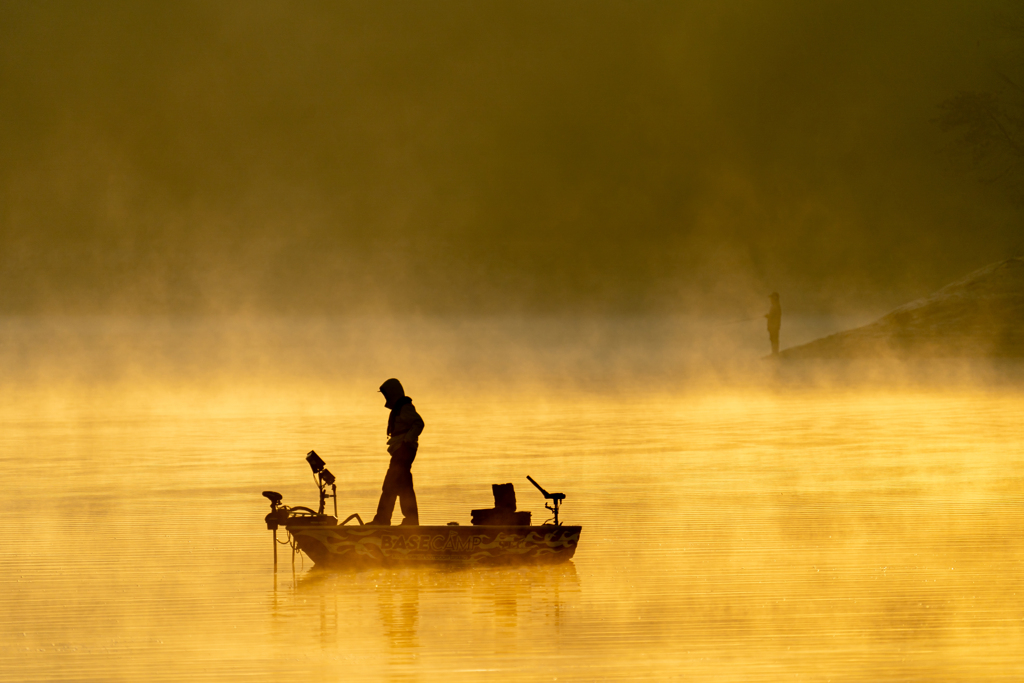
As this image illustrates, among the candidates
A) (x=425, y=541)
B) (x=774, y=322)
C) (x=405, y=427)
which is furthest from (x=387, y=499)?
(x=774, y=322)

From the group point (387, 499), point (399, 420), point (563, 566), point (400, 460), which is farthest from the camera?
point (399, 420)

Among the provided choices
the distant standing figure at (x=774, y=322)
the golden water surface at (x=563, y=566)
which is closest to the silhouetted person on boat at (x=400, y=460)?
the golden water surface at (x=563, y=566)

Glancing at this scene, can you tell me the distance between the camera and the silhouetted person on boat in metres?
15.3

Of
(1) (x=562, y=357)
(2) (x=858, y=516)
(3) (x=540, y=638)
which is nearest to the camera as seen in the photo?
(3) (x=540, y=638)

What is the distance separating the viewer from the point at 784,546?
16.0 m

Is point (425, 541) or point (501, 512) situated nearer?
point (425, 541)

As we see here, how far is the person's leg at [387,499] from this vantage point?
15.2 m

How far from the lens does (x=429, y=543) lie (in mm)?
14508

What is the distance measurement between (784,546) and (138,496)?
9.86 metres

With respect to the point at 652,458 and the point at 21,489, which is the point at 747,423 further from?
the point at 21,489

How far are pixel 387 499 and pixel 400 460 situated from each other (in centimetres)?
46

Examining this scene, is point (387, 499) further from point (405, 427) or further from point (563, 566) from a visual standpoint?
point (563, 566)

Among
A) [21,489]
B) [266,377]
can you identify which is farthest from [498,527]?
[266,377]

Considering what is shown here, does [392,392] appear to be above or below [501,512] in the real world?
above
